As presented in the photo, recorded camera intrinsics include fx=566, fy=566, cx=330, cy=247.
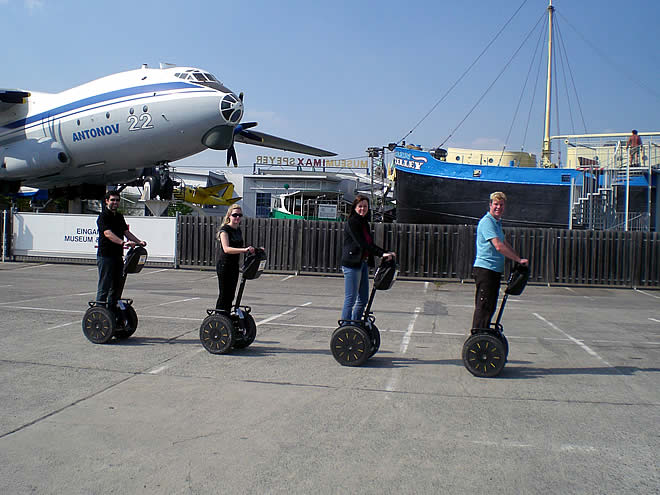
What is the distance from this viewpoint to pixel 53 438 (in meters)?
4.07

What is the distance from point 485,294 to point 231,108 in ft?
45.4

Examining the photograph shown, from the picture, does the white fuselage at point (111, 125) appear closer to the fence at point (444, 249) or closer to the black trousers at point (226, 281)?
the fence at point (444, 249)

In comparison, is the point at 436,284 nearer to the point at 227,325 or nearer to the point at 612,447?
the point at 227,325

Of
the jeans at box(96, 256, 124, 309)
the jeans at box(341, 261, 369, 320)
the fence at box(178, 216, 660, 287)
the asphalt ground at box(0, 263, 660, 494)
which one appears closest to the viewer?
the asphalt ground at box(0, 263, 660, 494)

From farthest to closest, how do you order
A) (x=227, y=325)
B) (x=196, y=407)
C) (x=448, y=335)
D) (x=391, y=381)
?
1. (x=448, y=335)
2. (x=227, y=325)
3. (x=391, y=381)
4. (x=196, y=407)

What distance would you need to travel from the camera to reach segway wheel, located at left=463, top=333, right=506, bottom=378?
19.4ft

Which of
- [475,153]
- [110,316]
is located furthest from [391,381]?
[475,153]

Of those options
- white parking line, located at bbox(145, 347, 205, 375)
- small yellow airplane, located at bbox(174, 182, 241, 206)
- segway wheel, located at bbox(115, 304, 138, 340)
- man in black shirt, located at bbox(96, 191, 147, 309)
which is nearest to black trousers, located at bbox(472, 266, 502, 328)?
white parking line, located at bbox(145, 347, 205, 375)

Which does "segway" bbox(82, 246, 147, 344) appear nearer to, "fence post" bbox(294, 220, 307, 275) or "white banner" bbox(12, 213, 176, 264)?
"fence post" bbox(294, 220, 307, 275)

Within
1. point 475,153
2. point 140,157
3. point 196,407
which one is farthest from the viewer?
point 475,153

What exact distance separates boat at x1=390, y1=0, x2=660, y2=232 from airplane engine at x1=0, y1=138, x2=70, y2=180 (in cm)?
1581

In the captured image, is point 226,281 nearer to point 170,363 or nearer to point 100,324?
point 170,363

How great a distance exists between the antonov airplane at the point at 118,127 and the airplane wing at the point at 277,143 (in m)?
4.69

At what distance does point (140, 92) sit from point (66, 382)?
14768 millimetres
